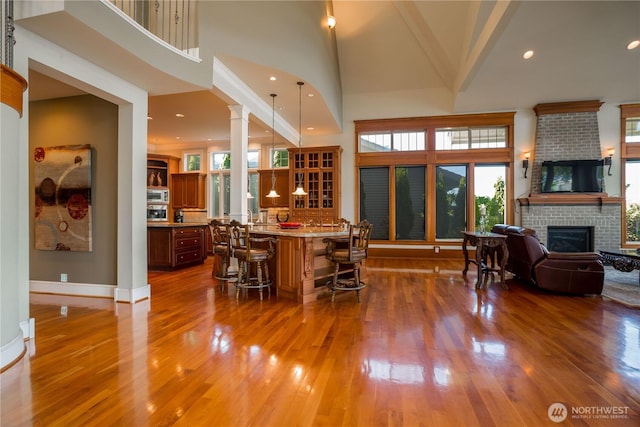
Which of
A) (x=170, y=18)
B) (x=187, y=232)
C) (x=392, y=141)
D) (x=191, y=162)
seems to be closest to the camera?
(x=170, y=18)

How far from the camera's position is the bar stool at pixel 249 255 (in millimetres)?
4074

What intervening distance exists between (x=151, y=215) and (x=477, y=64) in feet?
26.9

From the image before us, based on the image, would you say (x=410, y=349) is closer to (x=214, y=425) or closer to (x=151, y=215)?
(x=214, y=425)

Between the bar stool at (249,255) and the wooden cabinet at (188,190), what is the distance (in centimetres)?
475

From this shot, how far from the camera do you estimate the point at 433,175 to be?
770cm

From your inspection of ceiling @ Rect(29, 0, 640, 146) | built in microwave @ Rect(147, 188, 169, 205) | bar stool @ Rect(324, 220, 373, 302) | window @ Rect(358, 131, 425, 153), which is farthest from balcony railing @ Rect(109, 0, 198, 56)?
window @ Rect(358, 131, 425, 153)

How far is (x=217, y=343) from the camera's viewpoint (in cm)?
267

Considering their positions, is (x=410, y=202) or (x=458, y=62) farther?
(x=410, y=202)

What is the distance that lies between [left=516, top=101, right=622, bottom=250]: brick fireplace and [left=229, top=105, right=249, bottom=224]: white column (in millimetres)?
6238

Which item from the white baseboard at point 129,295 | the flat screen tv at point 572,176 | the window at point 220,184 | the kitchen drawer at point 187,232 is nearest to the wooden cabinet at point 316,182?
the window at point 220,184

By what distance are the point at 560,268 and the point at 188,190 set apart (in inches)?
336

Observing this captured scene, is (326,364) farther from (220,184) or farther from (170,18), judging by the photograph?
(220,184)

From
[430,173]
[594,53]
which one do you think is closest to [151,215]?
[430,173]

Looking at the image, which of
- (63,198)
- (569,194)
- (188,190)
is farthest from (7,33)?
(569,194)
